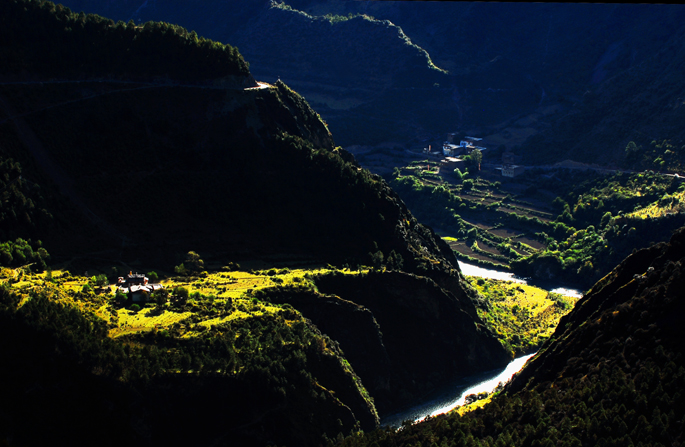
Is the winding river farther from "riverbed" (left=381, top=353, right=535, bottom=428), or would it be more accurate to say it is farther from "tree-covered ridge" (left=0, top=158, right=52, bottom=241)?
"tree-covered ridge" (left=0, top=158, right=52, bottom=241)

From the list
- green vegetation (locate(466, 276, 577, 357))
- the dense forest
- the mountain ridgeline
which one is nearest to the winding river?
the dense forest

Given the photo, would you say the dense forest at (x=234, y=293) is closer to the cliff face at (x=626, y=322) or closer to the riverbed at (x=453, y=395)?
the cliff face at (x=626, y=322)

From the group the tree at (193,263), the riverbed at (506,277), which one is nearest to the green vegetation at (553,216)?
the riverbed at (506,277)

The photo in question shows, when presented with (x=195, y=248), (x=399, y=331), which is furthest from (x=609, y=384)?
(x=195, y=248)

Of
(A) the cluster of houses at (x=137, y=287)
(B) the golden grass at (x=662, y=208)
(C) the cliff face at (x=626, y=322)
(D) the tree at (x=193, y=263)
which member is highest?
(B) the golden grass at (x=662, y=208)

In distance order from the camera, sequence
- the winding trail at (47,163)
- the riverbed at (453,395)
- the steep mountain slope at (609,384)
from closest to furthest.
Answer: the steep mountain slope at (609,384) < the riverbed at (453,395) < the winding trail at (47,163)

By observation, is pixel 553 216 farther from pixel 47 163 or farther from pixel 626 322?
pixel 47 163

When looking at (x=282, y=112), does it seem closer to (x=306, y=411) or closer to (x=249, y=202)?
(x=249, y=202)
